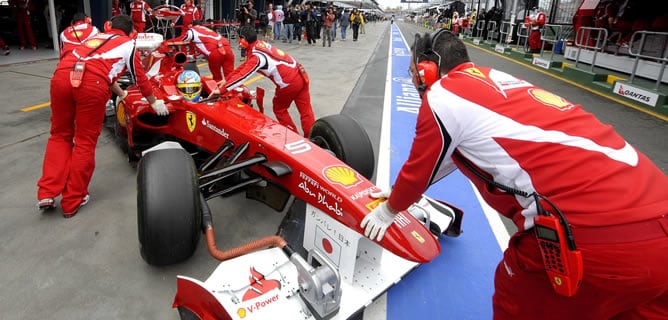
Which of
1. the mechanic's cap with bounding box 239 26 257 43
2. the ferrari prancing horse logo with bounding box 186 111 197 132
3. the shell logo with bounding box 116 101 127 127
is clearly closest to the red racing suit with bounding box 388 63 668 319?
the ferrari prancing horse logo with bounding box 186 111 197 132

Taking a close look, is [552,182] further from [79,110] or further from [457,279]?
[79,110]

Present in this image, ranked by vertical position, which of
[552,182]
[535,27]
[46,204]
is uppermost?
[535,27]

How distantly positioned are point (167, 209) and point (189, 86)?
1.92 m

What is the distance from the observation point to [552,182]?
4.99 feet

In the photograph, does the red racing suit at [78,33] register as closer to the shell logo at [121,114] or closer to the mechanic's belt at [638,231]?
the shell logo at [121,114]

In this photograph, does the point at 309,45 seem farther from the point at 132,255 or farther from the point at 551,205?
the point at 551,205

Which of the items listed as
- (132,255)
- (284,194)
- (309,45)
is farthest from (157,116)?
(309,45)

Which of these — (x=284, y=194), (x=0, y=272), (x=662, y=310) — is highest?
(x=662, y=310)

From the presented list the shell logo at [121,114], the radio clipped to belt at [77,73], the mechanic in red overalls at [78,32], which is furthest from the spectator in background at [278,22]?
the radio clipped to belt at [77,73]

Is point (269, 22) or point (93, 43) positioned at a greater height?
point (269, 22)

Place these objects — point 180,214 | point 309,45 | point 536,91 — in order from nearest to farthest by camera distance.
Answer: point 536,91, point 180,214, point 309,45

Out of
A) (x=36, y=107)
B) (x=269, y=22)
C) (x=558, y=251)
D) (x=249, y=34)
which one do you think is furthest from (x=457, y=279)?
(x=269, y=22)

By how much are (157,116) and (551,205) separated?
404cm

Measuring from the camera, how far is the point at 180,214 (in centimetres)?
259
